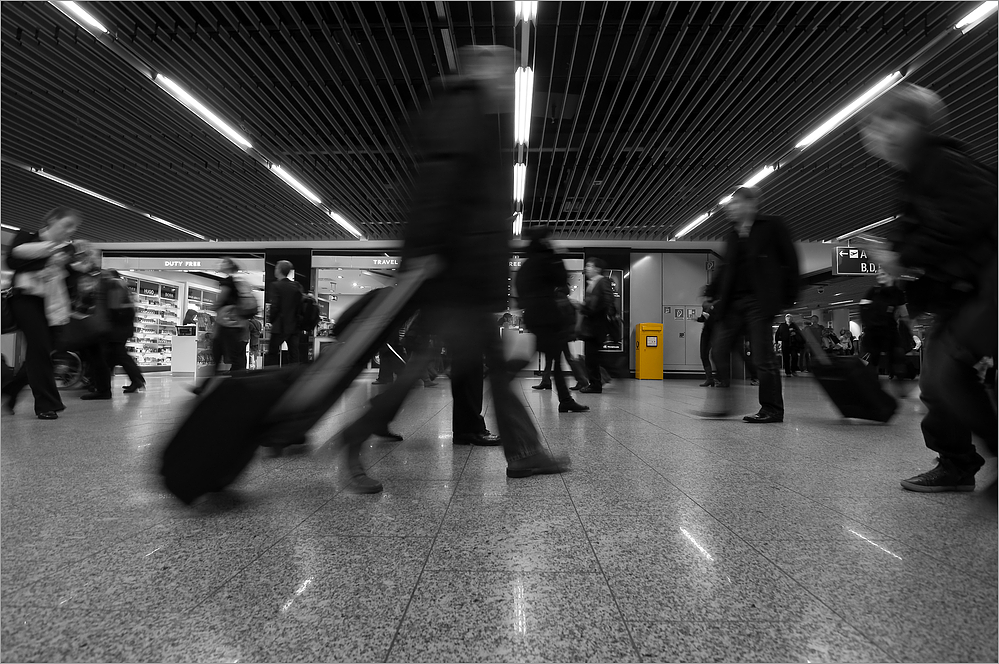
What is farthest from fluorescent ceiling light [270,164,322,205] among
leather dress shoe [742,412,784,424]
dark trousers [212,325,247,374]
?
leather dress shoe [742,412,784,424]

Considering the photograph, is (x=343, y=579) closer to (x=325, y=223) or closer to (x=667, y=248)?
(x=325, y=223)

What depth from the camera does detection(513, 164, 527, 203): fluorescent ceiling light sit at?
10.7m

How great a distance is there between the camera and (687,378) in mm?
15164

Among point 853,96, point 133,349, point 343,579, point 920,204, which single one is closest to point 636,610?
point 343,579

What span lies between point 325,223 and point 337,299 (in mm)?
2964

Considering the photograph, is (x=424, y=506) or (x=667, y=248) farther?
(x=667, y=248)

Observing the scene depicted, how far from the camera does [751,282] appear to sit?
3938 millimetres

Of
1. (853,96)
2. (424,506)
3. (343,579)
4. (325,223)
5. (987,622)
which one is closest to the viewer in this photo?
(987,622)

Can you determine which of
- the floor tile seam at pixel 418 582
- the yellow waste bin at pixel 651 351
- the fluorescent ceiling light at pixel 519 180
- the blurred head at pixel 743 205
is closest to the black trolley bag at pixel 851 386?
the blurred head at pixel 743 205

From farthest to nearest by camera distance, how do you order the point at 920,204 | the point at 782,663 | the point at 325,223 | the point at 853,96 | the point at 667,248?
the point at 667,248 → the point at 325,223 → the point at 853,96 → the point at 920,204 → the point at 782,663

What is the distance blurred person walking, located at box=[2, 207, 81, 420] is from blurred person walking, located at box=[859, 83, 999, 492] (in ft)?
17.0

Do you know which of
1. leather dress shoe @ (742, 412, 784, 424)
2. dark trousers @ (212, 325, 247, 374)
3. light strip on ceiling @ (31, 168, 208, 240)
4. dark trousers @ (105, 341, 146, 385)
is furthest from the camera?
light strip on ceiling @ (31, 168, 208, 240)

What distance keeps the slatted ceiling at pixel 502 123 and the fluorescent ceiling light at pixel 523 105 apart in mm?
234

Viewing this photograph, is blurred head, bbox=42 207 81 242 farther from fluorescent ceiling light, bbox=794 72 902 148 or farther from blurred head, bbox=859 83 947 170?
fluorescent ceiling light, bbox=794 72 902 148
